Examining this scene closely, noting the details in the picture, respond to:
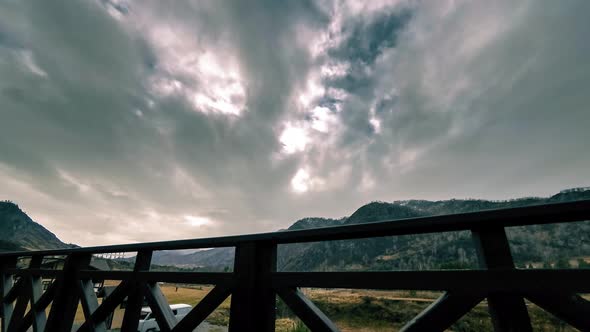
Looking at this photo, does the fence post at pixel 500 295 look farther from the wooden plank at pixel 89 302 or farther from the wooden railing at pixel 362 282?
the wooden plank at pixel 89 302

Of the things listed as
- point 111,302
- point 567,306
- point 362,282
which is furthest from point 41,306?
point 567,306

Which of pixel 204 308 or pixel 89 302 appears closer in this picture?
pixel 204 308

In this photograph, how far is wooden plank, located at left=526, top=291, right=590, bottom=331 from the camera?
123 centimetres

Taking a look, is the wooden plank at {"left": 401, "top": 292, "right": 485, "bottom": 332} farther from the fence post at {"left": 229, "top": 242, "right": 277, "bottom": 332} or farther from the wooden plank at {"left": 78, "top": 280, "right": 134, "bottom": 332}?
the wooden plank at {"left": 78, "top": 280, "right": 134, "bottom": 332}

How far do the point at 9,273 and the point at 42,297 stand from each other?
223 centimetres

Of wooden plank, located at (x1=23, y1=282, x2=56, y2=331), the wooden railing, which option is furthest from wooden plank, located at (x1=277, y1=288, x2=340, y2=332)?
wooden plank, located at (x1=23, y1=282, x2=56, y2=331)

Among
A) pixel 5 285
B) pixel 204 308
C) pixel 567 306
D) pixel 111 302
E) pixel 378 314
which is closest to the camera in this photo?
pixel 567 306

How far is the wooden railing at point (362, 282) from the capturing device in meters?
1.30

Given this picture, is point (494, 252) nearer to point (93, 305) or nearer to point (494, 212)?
point (494, 212)

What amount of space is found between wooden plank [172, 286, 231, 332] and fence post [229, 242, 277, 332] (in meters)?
0.12

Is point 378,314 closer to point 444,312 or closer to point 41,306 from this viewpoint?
point 41,306

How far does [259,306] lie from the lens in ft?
6.96

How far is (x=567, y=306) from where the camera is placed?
127 centimetres

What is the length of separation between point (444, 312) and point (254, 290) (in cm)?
132
